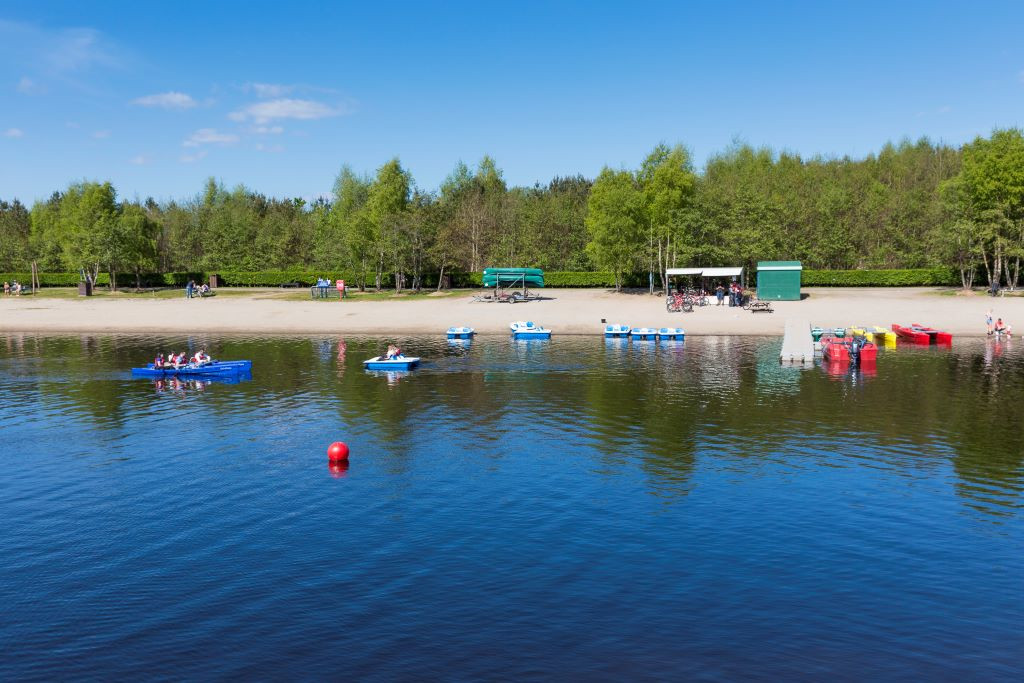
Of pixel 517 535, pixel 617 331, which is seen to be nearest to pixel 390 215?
pixel 617 331

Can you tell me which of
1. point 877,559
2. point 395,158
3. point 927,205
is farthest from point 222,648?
point 927,205

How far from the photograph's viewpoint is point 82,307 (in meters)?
107

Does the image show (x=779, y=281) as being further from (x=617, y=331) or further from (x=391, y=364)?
(x=391, y=364)

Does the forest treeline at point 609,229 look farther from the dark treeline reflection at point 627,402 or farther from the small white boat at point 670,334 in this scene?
the dark treeline reflection at point 627,402

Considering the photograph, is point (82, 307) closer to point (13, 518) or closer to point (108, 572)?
point (13, 518)

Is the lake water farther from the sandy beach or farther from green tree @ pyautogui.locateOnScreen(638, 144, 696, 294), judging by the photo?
green tree @ pyautogui.locateOnScreen(638, 144, 696, 294)

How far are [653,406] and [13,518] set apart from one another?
32.2 metres

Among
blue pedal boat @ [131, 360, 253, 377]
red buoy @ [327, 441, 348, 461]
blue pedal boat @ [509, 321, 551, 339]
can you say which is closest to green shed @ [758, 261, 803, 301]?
blue pedal boat @ [509, 321, 551, 339]

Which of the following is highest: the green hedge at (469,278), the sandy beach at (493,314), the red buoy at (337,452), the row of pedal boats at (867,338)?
the green hedge at (469,278)

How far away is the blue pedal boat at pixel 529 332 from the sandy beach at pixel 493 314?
4.22 m

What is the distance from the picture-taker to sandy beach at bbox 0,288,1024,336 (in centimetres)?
8619

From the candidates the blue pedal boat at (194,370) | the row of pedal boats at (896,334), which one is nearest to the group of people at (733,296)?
the row of pedal boats at (896,334)

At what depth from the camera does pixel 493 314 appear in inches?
3802

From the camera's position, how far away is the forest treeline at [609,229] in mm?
105562
